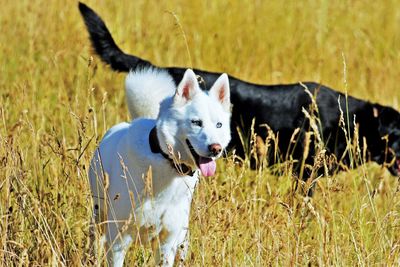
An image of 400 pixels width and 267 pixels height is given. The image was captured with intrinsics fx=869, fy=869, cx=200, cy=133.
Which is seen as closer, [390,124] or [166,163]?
[166,163]

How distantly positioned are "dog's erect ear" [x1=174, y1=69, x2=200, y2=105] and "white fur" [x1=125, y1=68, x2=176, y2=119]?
1.19ft

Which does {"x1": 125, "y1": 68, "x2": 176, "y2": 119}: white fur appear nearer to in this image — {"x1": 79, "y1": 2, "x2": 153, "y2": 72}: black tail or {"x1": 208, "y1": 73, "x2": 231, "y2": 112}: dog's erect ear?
{"x1": 208, "y1": 73, "x2": 231, "y2": 112}: dog's erect ear

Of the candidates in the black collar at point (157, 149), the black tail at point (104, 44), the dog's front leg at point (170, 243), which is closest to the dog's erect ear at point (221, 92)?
the black collar at point (157, 149)

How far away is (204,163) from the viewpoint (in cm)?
352

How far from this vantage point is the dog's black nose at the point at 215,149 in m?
3.39

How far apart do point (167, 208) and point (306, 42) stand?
4.63m

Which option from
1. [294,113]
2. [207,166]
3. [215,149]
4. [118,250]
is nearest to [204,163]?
[207,166]

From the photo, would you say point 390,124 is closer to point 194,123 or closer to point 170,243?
point 170,243

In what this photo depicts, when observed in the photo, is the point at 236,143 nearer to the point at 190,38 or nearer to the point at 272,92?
the point at 272,92

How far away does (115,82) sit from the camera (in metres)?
A: 7.02

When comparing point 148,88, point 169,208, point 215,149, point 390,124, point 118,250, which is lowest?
point 390,124

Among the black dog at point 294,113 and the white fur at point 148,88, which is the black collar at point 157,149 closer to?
the white fur at point 148,88

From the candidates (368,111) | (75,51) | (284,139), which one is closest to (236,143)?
(284,139)

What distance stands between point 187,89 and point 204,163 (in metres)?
0.32
